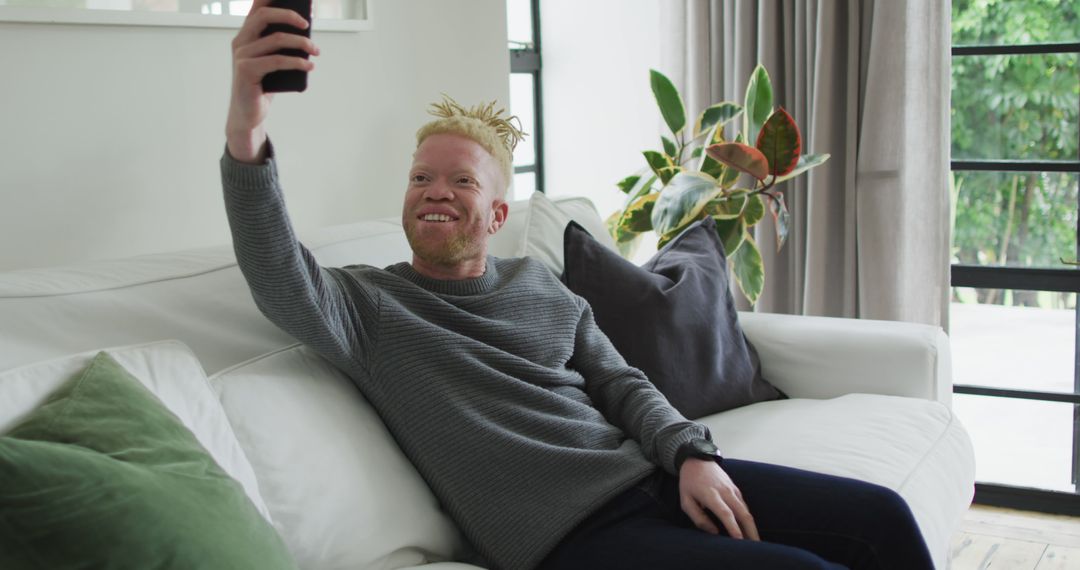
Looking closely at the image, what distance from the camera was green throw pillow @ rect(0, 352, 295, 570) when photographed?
99 centimetres

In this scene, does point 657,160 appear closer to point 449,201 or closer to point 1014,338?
point 1014,338

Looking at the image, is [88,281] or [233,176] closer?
[233,176]

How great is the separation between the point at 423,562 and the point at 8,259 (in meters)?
0.85

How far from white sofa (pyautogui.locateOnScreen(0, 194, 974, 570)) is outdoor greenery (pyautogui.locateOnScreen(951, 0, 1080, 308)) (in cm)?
132

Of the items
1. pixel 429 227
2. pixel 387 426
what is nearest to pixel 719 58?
pixel 429 227

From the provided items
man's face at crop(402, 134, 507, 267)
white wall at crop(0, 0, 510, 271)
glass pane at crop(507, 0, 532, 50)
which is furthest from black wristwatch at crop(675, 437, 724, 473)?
glass pane at crop(507, 0, 532, 50)

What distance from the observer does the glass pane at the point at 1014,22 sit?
308 cm

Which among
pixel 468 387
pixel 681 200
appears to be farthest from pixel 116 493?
pixel 681 200

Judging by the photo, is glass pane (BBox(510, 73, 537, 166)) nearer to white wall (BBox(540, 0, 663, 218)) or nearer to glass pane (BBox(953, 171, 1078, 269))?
white wall (BBox(540, 0, 663, 218))

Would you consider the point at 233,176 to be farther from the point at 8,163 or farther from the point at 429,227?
the point at 8,163

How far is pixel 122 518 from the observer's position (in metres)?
1.04

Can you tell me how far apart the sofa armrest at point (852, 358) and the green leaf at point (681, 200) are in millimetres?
327

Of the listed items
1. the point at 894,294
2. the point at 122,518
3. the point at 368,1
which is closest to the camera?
the point at 122,518

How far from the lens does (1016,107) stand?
3.19 meters
